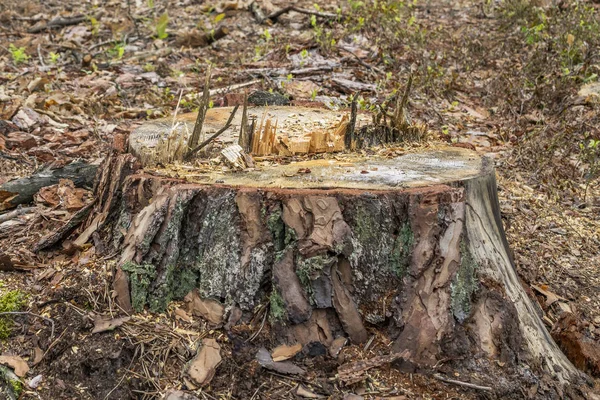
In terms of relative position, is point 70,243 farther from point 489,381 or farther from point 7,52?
point 7,52

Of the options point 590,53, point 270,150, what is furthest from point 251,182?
point 590,53

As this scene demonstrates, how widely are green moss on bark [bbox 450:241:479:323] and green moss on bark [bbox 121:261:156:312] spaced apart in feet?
4.50

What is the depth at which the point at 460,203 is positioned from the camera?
2828 millimetres

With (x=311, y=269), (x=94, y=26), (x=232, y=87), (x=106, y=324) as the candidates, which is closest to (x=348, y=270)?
(x=311, y=269)

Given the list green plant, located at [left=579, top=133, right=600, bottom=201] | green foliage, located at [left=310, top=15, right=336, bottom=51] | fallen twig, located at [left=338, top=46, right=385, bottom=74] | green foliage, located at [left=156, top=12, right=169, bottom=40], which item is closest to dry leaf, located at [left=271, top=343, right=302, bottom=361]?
green plant, located at [left=579, top=133, right=600, bottom=201]

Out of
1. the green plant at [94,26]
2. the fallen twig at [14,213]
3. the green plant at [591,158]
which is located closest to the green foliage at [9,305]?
the fallen twig at [14,213]

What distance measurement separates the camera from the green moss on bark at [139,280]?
2871 mm

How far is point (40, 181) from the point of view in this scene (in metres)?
4.18

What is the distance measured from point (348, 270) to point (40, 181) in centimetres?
242

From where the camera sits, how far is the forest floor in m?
2.72

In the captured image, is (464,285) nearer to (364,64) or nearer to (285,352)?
(285,352)

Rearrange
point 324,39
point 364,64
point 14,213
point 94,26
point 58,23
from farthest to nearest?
point 58,23
point 94,26
point 324,39
point 364,64
point 14,213

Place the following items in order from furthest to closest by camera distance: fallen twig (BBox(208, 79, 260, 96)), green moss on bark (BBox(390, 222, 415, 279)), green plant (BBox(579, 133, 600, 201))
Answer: fallen twig (BBox(208, 79, 260, 96)) < green plant (BBox(579, 133, 600, 201)) < green moss on bark (BBox(390, 222, 415, 279))

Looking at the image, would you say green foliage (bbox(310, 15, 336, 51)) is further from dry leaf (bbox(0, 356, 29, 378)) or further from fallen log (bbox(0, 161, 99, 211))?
dry leaf (bbox(0, 356, 29, 378))
